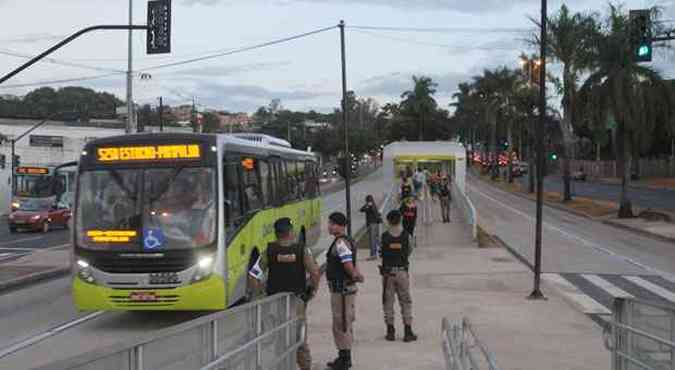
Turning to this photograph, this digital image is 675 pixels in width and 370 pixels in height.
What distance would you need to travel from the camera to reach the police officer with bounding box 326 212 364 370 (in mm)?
9188

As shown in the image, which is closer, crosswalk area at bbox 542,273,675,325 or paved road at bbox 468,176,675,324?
crosswalk area at bbox 542,273,675,325

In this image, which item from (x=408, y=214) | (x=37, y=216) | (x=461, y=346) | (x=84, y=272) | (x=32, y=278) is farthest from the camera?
(x=37, y=216)

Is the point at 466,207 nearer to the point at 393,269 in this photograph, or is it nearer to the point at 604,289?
the point at 604,289

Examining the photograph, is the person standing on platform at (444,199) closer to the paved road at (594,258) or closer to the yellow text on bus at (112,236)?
the paved road at (594,258)

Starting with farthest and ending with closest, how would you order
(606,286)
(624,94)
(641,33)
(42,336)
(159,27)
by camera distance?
(624,94)
(641,33)
(159,27)
(606,286)
(42,336)

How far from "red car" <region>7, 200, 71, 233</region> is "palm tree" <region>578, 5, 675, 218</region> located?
1024 inches

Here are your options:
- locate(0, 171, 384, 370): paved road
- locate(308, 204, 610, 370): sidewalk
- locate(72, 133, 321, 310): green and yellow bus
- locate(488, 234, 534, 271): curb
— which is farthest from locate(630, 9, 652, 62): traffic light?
locate(0, 171, 384, 370): paved road

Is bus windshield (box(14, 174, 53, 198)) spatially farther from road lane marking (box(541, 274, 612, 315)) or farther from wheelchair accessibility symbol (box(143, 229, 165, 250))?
wheelchair accessibility symbol (box(143, 229, 165, 250))

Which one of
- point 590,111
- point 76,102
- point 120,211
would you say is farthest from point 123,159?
point 76,102

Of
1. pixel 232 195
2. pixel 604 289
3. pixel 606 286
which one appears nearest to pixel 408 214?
pixel 606 286

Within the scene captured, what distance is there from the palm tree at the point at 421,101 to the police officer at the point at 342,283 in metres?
118

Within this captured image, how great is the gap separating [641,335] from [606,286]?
11.2m

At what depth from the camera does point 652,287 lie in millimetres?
18859

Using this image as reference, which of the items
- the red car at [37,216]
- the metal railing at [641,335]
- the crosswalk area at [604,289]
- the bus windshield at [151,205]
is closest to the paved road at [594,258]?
the crosswalk area at [604,289]
